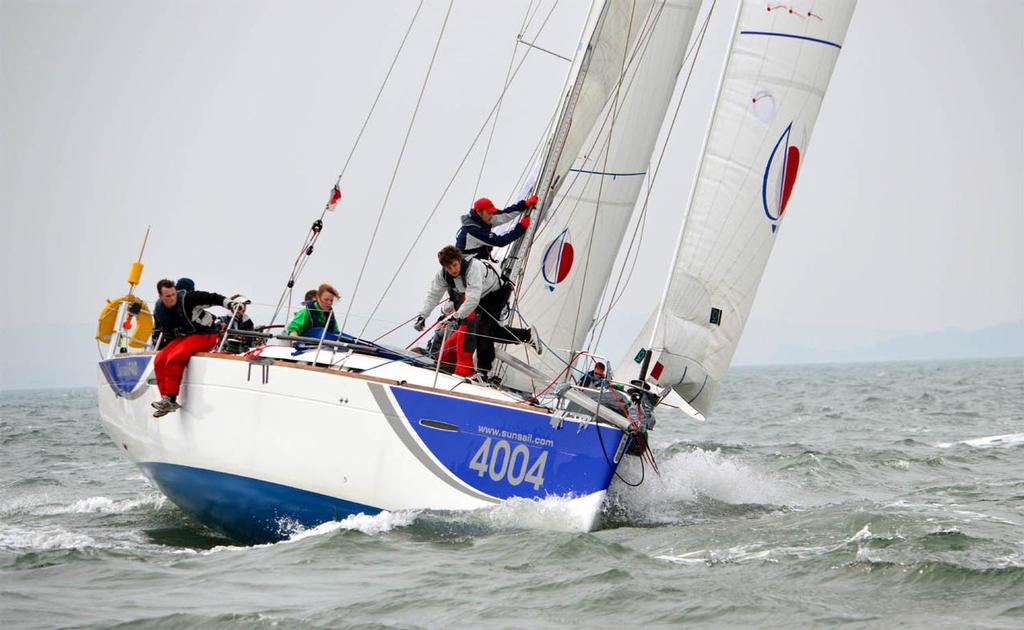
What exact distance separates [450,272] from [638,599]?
3138 millimetres

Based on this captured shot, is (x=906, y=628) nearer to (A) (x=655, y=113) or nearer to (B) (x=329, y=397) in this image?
(B) (x=329, y=397)

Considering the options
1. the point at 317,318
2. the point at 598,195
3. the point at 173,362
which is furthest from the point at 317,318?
the point at 598,195

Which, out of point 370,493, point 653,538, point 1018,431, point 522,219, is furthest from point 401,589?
point 1018,431

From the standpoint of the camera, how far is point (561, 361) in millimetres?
9648

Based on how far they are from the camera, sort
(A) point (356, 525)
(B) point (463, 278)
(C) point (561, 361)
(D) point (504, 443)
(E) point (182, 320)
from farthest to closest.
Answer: (C) point (561, 361)
(E) point (182, 320)
(B) point (463, 278)
(A) point (356, 525)
(D) point (504, 443)

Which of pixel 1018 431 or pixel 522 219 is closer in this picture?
pixel 522 219

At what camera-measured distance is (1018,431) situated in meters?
17.8

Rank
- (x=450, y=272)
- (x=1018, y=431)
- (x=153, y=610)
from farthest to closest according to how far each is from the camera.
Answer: (x=1018, y=431) < (x=450, y=272) < (x=153, y=610)

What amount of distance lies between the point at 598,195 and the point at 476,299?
3.29 meters

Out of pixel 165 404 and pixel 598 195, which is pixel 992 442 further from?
pixel 165 404

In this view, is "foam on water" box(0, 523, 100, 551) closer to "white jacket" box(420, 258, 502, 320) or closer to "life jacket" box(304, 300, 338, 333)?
"life jacket" box(304, 300, 338, 333)

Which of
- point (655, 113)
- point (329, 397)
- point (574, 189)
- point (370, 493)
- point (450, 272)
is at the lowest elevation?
point (370, 493)

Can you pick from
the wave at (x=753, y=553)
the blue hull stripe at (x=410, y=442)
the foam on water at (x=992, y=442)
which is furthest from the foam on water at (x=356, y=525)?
→ the foam on water at (x=992, y=442)

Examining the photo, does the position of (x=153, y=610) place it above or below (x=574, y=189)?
below
